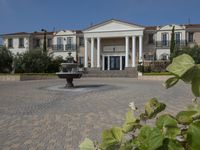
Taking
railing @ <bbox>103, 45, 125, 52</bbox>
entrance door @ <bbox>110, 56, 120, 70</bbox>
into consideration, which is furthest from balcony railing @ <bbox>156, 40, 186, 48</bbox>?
entrance door @ <bbox>110, 56, 120, 70</bbox>

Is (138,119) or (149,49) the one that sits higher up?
(149,49)

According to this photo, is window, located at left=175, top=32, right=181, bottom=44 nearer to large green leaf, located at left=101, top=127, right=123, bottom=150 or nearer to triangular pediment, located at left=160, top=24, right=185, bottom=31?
triangular pediment, located at left=160, top=24, right=185, bottom=31

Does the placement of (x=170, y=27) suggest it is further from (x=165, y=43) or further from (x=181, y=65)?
(x=181, y=65)

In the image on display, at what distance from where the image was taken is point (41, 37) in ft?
177

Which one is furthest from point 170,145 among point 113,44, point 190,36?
point 190,36

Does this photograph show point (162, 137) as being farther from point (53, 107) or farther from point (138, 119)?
point (53, 107)

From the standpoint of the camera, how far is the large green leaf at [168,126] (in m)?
0.85

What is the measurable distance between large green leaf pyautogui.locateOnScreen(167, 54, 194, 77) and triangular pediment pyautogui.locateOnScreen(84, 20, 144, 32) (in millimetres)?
45516

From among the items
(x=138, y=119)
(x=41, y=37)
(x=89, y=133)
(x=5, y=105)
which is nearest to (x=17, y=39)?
(x=41, y=37)

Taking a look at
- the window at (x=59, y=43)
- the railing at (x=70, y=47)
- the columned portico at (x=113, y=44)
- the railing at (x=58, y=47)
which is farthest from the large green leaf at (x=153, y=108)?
the window at (x=59, y=43)

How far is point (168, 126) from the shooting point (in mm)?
872

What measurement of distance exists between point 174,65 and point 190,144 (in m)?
0.23

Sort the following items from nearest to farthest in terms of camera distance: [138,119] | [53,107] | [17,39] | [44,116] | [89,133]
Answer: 1. [138,119]
2. [89,133]
3. [44,116]
4. [53,107]
5. [17,39]

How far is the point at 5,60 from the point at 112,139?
1476 inches
